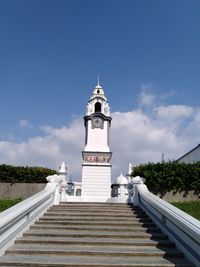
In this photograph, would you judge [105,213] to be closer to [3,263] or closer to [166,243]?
[166,243]

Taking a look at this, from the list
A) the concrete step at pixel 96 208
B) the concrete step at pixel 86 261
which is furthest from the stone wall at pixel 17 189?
the concrete step at pixel 86 261

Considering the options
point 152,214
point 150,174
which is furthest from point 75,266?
point 150,174

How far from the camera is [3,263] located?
5059 millimetres

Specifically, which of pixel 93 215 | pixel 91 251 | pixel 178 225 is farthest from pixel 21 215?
pixel 178 225

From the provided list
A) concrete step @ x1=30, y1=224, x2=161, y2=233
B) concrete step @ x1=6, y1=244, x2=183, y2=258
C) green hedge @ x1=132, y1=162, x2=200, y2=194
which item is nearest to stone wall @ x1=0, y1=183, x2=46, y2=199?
green hedge @ x1=132, y1=162, x2=200, y2=194

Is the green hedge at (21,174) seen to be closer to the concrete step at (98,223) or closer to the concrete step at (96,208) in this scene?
the concrete step at (96,208)

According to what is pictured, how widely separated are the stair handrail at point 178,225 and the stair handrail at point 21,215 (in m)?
3.03

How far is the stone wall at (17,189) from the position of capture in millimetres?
17859

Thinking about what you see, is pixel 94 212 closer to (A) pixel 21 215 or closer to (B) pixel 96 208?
(B) pixel 96 208

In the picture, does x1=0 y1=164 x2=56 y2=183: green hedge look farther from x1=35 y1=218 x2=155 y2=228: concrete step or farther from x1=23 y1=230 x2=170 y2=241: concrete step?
x1=23 y1=230 x2=170 y2=241: concrete step

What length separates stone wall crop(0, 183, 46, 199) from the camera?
703 inches

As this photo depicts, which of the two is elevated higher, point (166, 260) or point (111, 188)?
point (111, 188)

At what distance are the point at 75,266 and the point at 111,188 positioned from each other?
23229 millimetres

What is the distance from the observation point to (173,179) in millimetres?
16094
